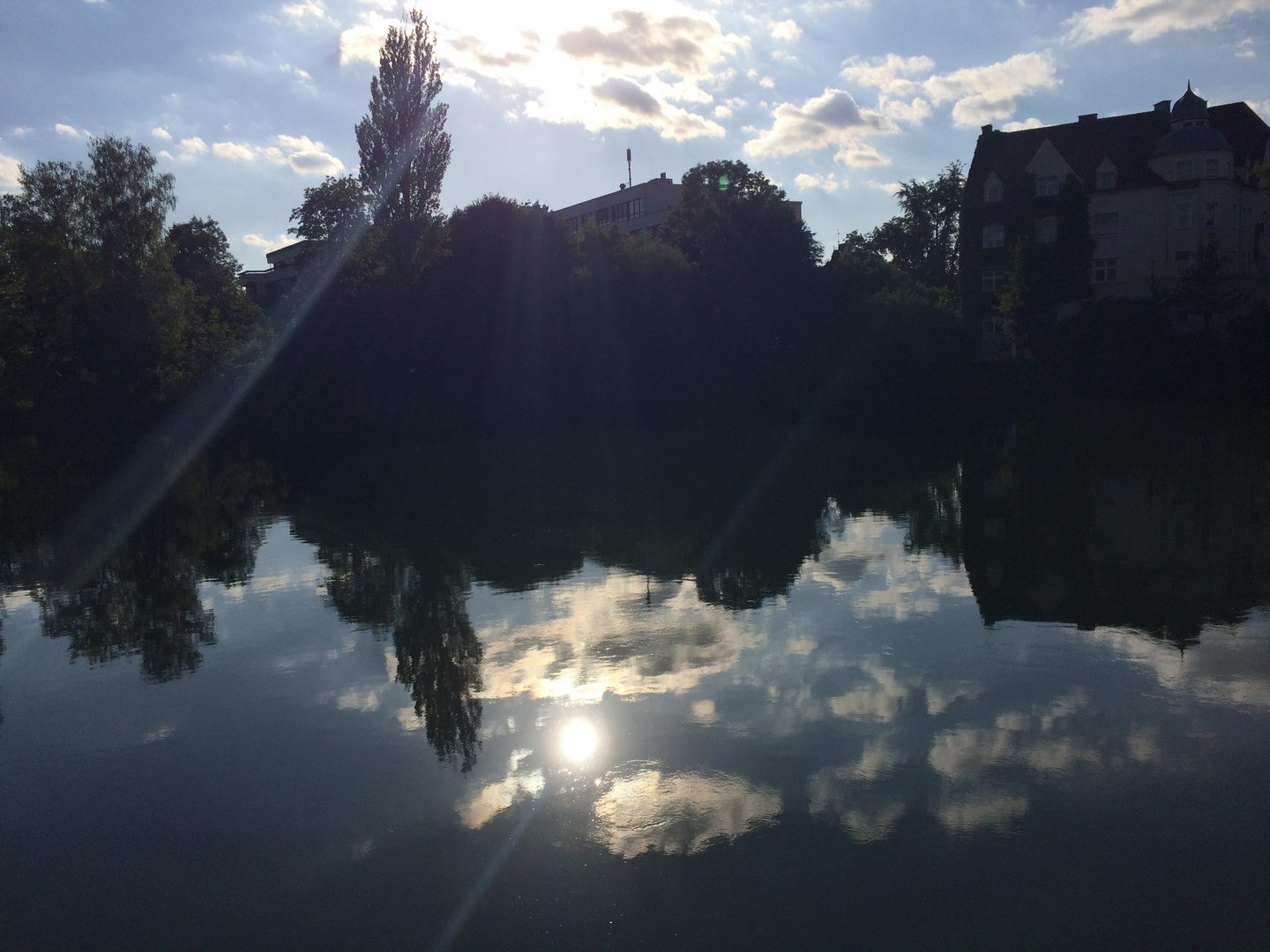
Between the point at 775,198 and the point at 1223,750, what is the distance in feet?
180

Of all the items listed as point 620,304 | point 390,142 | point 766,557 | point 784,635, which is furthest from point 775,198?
point 784,635

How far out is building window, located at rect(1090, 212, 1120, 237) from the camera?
56688 millimetres

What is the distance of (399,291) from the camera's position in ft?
168

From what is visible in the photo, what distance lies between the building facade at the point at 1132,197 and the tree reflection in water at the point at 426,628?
4686 cm

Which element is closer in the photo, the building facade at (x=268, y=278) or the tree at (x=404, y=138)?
the tree at (x=404, y=138)

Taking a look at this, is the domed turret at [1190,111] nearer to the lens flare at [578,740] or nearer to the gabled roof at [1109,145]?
the gabled roof at [1109,145]

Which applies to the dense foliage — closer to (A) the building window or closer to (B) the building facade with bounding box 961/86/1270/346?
(B) the building facade with bounding box 961/86/1270/346

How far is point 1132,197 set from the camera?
5591 cm

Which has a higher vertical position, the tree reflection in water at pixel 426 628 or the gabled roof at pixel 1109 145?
the gabled roof at pixel 1109 145

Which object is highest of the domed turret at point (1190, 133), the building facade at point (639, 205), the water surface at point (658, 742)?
the building facade at point (639, 205)

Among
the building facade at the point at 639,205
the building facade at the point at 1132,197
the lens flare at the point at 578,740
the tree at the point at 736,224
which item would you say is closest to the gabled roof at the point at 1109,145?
the building facade at the point at 1132,197

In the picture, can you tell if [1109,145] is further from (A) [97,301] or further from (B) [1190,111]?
(A) [97,301]

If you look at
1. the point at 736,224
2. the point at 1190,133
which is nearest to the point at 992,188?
the point at 1190,133

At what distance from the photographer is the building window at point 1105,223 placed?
2232 inches
